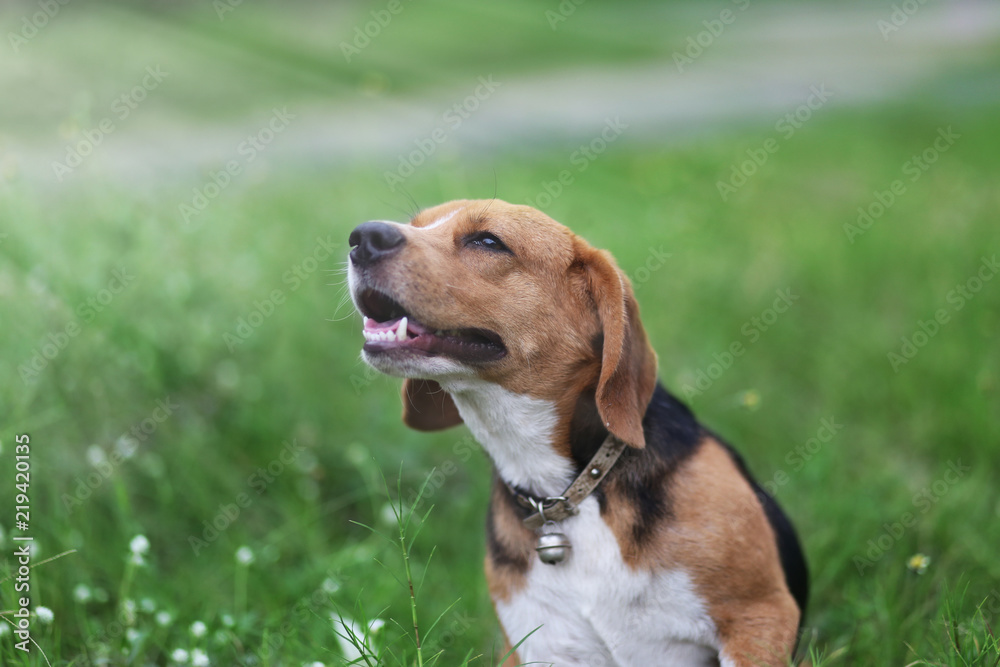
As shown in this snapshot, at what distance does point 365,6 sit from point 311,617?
49.7 ft

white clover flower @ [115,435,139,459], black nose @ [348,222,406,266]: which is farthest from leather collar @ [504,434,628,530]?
white clover flower @ [115,435,139,459]

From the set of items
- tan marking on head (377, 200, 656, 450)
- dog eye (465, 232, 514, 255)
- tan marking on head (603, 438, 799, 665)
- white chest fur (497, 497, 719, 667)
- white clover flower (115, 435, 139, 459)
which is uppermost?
dog eye (465, 232, 514, 255)

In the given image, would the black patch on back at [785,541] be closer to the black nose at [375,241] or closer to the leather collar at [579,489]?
the leather collar at [579,489]

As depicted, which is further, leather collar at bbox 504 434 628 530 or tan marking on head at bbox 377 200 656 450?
leather collar at bbox 504 434 628 530

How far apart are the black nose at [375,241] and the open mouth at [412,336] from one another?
4.6 inches

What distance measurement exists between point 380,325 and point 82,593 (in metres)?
1.70

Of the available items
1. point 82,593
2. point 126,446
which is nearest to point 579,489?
point 82,593

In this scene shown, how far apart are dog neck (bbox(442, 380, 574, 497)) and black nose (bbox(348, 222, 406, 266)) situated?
49 centimetres

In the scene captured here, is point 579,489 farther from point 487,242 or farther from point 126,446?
point 126,446

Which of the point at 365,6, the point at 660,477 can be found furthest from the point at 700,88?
the point at 660,477

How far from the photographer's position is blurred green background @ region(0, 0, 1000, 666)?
3.65 metres

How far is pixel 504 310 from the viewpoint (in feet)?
→ 9.48

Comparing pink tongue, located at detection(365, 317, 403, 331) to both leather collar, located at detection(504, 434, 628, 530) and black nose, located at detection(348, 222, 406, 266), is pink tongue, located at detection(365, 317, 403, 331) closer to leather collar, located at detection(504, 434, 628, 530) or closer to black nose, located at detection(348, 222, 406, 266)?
black nose, located at detection(348, 222, 406, 266)

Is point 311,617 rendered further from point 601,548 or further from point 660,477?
point 660,477
